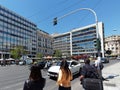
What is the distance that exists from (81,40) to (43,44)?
105ft

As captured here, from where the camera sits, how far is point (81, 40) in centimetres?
14788

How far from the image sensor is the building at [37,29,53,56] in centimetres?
12769

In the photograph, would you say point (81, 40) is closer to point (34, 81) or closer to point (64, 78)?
point (64, 78)

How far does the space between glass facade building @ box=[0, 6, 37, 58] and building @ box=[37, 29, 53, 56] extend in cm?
1120

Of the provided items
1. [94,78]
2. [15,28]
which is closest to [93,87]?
[94,78]

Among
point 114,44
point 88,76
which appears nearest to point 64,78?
point 88,76

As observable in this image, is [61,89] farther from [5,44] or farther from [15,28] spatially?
[15,28]

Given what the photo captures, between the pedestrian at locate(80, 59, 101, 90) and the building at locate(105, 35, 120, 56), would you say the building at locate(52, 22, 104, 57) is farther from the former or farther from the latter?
the pedestrian at locate(80, 59, 101, 90)

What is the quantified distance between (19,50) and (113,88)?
78.1 metres

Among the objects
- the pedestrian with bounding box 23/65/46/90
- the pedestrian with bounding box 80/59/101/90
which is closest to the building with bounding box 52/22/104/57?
the pedestrian with bounding box 80/59/101/90

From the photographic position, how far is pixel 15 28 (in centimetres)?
9838

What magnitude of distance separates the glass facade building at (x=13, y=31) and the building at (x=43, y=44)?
1120 cm

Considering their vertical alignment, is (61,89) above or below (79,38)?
below

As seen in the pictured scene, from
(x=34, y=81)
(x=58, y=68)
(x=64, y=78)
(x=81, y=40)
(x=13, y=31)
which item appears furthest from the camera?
(x=81, y=40)
